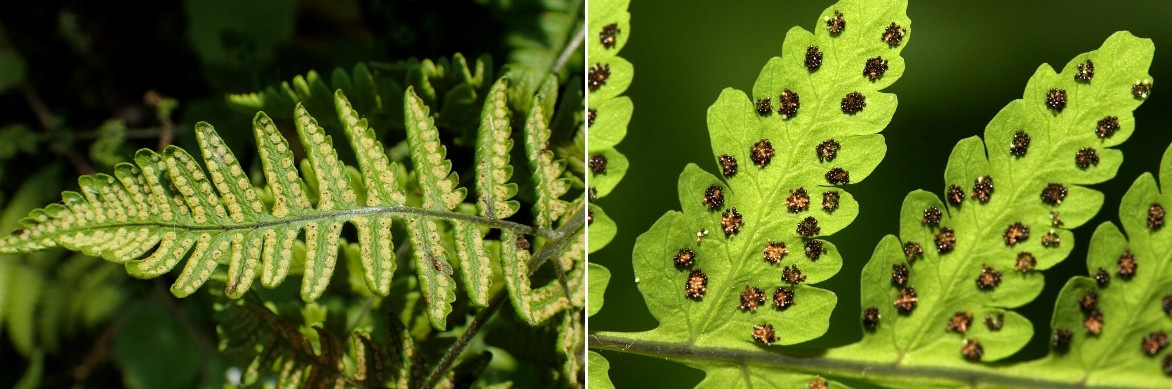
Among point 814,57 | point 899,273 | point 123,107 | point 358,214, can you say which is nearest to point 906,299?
point 899,273

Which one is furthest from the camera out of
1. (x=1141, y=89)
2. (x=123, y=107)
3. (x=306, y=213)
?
(x=123, y=107)

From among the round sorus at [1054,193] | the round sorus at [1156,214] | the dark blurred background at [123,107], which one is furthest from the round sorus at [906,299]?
the dark blurred background at [123,107]

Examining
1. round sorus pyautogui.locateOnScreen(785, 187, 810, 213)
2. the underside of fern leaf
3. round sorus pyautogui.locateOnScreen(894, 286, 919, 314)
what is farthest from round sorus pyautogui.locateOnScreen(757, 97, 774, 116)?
round sorus pyautogui.locateOnScreen(894, 286, 919, 314)

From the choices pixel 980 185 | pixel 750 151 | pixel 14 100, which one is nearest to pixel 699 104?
pixel 750 151

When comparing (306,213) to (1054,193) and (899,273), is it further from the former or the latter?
(1054,193)

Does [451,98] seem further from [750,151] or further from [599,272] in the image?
[750,151]

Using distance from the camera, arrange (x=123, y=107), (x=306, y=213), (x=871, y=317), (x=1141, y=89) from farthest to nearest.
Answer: (x=123, y=107)
(x=871, y=317)
(x=1141, y=89)
(x=306, y=213)

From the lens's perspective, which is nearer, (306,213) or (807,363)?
(306,213)

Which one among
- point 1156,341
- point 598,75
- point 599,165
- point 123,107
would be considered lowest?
point 1156,341
